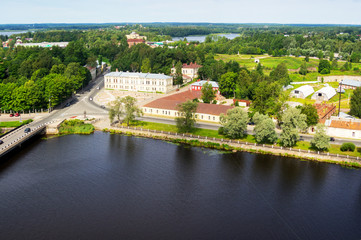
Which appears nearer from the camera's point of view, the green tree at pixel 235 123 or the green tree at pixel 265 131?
the green tree at pixel 265 131

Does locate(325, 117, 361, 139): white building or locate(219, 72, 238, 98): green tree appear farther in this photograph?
locate(219, 72, 238, 98): green tree

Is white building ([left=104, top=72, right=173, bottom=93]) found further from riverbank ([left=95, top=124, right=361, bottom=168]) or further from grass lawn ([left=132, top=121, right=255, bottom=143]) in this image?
riverbank ([left=95, top=124, right=361, bottom=168])

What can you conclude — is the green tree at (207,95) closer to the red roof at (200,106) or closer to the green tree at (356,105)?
the red roof at (200,106)

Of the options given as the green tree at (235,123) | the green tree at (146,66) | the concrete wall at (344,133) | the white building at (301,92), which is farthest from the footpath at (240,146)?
the green tree at (146,66)

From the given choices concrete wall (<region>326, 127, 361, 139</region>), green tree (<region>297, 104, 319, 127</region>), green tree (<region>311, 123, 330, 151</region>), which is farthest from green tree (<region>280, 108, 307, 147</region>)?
concrete wall (<region>326, 127, 361, 139</region>)

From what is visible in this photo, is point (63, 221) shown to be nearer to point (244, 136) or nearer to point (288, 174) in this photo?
point (288, 174)
